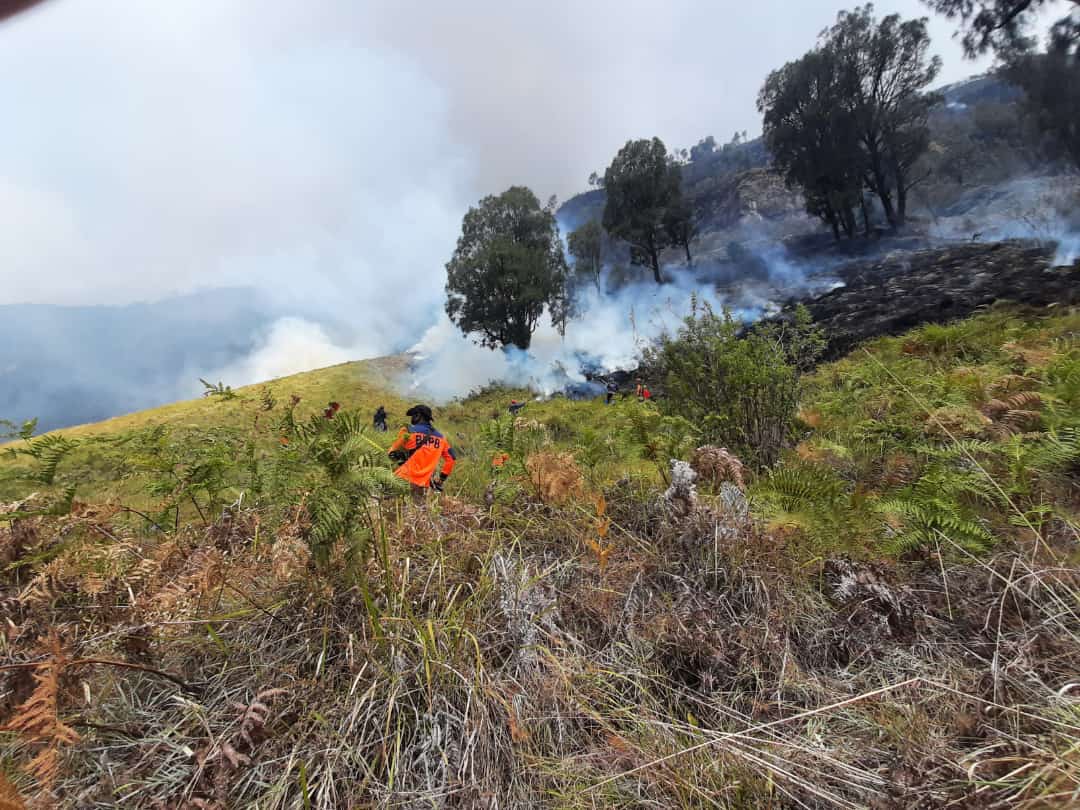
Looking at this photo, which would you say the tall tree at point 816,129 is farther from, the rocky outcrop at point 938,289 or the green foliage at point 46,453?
the green foliage at point 46,453

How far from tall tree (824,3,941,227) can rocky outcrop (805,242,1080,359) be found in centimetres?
1042

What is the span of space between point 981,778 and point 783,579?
3.21 feet

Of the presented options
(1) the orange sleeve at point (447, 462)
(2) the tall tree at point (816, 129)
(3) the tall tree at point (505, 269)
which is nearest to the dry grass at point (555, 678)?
(1) the orange sleeve at point (447, 462)

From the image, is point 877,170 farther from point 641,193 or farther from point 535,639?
point 535,639

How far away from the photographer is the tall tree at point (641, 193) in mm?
40281

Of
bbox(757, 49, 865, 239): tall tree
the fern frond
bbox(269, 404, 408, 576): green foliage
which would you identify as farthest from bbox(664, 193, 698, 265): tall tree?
the fern frond

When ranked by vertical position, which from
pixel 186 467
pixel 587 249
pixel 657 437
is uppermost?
pixel 587 249

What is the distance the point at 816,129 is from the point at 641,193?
1462 centimetres

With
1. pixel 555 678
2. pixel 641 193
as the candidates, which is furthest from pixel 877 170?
pixel 555 678

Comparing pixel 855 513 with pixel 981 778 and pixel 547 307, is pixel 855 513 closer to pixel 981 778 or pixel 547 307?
pixel 981 778

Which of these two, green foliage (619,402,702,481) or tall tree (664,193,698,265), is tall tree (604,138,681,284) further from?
green foliage (619,402,702,481)

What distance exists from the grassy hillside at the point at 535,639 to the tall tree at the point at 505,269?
32335mm

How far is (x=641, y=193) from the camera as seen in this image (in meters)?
41.6

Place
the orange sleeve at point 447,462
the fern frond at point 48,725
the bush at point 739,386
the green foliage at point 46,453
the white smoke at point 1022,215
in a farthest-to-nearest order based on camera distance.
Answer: the white smoke at point 1022,215
the orange sleeve at point 447,462
the bush at point 739,386
the green foliage at point 46,453
the fern frond at point 48,725
